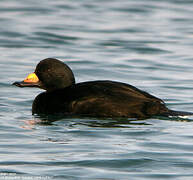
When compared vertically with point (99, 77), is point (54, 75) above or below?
above

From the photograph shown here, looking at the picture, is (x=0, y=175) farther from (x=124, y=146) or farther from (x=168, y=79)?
(x=168, y=79)

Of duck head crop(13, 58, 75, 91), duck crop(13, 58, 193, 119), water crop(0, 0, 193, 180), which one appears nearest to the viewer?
water crop(0, 0, 193, 180)

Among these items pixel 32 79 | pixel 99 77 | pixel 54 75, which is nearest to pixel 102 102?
pixel 54 75

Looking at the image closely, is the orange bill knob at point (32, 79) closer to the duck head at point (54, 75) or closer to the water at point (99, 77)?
the duck head at point (54, 75)

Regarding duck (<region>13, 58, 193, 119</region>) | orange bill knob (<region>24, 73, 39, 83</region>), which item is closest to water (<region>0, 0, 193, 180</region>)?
duck (<region>13, 58, 193, 119</region>)

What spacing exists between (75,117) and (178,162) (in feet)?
7.61

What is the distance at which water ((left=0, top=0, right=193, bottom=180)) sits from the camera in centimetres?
714

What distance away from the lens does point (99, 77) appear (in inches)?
510

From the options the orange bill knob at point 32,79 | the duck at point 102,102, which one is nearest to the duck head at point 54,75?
the orange bill knob at point 32,79

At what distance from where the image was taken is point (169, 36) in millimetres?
16812

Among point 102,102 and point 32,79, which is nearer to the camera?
point 102,102

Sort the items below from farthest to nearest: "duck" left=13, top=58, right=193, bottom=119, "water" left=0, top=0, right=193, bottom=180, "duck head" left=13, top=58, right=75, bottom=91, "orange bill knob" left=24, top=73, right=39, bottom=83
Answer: "orange bill knob" left=24, top=73, right=39, bottom=83, "duck head" left=13, top=58, right=75, bottom=91, "duck" left=13, top=58, right=193, bottom=119, "water" left=0, top=0, right=193, bottom=180

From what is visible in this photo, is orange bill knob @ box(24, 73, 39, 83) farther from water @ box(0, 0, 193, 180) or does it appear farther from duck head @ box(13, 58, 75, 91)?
water @ box(0, 0, 193, 180)

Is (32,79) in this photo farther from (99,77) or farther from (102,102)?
(99,77)
